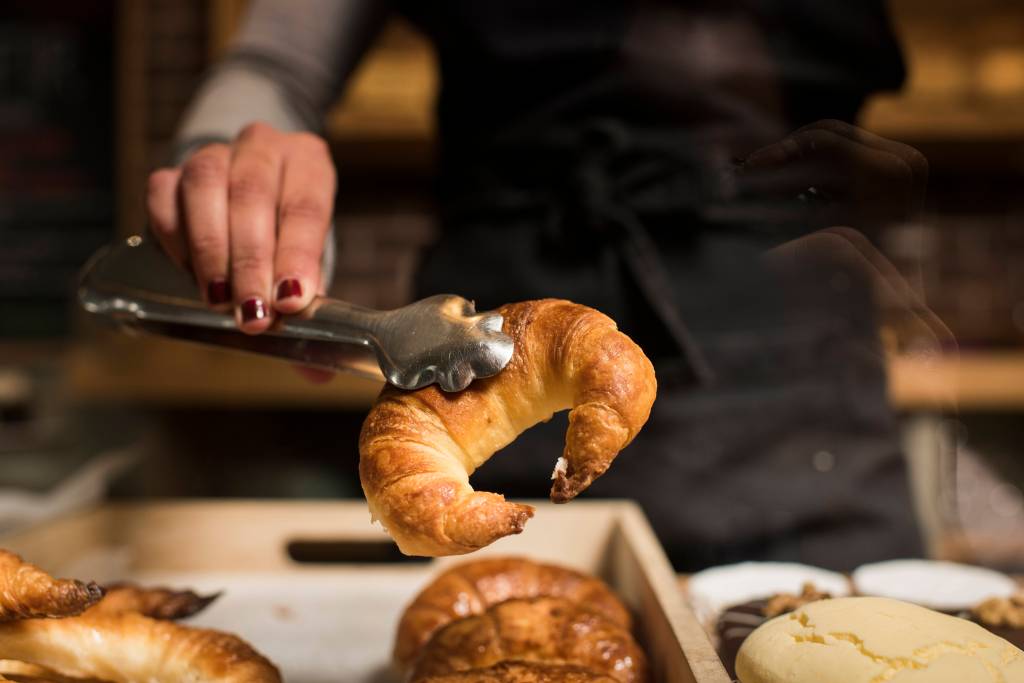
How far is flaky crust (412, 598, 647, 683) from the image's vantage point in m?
0.68

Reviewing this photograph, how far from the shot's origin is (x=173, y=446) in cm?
235

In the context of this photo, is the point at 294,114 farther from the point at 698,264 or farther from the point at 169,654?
the point at 169,654

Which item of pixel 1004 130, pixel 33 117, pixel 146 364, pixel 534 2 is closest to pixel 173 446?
pixel 146 364

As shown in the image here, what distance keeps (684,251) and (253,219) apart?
0.62 meters

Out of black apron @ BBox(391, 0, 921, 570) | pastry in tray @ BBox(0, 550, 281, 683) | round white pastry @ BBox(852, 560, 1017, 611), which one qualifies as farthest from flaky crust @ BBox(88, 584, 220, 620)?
round white pastry @ BBox(852, 560, 1017, 611)

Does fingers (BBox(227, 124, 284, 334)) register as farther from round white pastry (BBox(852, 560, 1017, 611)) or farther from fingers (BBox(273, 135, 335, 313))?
round white pastry (BBox(852, 560, 1017, 611))

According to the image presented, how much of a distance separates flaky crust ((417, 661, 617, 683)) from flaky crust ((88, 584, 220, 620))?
257 millimetres

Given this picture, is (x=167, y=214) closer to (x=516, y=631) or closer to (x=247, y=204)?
(x=247, y=204)

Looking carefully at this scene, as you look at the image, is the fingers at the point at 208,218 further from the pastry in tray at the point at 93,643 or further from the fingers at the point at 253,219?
the pastry in tray at the point at 93,643

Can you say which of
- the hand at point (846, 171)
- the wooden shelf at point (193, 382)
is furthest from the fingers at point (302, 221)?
the wooden shelf at point (193, 382)

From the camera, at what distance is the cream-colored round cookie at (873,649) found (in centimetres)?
52

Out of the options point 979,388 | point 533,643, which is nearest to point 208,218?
point 533,643

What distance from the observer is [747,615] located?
69 centimetres

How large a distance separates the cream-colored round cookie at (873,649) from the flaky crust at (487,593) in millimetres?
198
